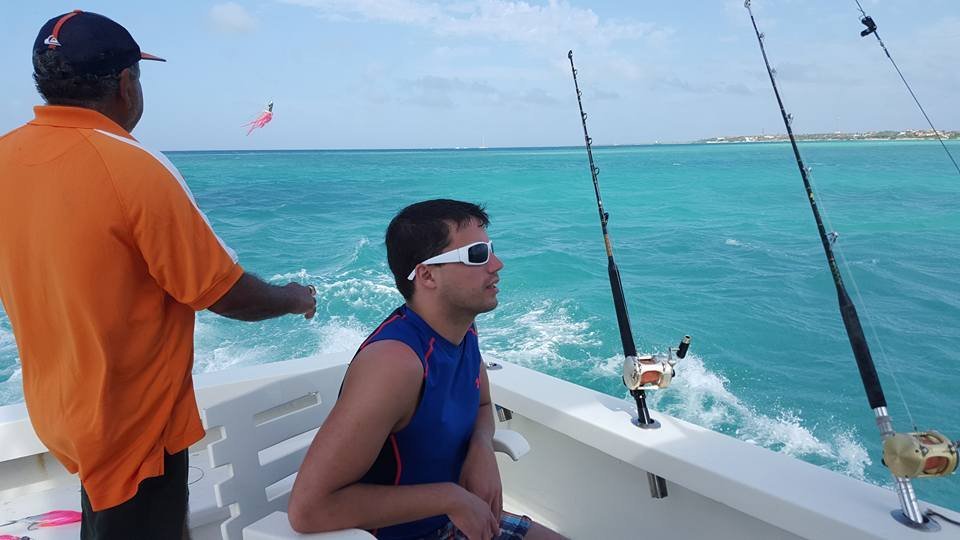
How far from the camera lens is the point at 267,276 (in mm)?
11148

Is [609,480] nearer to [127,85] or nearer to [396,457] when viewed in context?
[396,457]

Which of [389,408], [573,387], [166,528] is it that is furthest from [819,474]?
[166,528]

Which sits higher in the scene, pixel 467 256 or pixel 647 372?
pixel 467 256

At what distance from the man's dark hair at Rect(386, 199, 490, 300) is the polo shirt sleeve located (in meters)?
0.33

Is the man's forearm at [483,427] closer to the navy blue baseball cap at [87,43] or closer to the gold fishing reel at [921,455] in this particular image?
the gold fishing reel at [921,455]

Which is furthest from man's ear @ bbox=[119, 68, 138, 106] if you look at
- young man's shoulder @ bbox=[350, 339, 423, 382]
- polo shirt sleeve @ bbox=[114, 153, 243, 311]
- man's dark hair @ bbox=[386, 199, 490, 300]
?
young man's shoulder @ bbox=[350, 339, 423, 382]

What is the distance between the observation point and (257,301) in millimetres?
1362

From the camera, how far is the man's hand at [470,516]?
128cm

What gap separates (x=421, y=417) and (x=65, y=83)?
2.96 feet

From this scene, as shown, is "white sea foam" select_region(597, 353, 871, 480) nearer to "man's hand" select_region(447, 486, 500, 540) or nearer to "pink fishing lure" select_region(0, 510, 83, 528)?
"man's hand" select_region(447, 486, 500, 540)

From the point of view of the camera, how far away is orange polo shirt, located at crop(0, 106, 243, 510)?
1130mm

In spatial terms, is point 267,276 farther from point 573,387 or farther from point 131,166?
point 131,166

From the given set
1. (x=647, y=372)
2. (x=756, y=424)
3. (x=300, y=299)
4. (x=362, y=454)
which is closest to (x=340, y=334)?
(x=756, y=424)

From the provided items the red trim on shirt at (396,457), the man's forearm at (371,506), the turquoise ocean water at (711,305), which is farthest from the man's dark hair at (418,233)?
the turquoise ocean water at (711,305)
